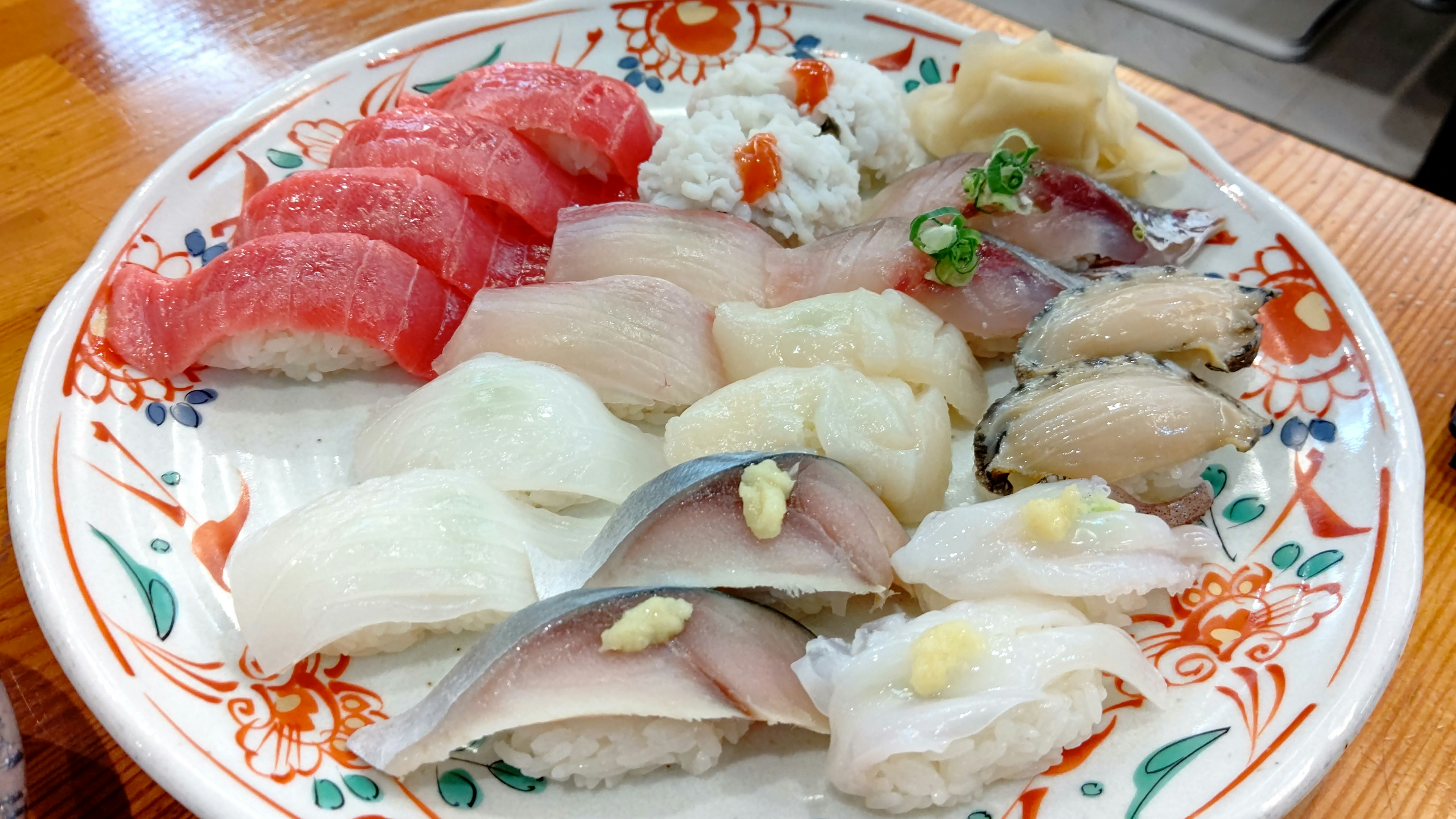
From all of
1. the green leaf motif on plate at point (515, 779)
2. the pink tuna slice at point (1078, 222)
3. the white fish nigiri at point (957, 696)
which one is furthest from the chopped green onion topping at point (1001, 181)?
the green leaf motif on plate at point (515, 779)

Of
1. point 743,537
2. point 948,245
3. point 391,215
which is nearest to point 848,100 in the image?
point 948,245

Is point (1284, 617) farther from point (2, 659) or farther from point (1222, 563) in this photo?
point (2, 659)

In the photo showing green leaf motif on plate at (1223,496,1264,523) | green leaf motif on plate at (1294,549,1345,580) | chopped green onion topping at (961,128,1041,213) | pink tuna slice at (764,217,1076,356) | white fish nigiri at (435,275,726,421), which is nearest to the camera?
green leaf motif on plate at (1294,549,1345,580)

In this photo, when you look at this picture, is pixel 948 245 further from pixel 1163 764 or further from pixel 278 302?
pixel 278 302

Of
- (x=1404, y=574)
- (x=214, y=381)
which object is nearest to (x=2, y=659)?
(x=214, y=381)

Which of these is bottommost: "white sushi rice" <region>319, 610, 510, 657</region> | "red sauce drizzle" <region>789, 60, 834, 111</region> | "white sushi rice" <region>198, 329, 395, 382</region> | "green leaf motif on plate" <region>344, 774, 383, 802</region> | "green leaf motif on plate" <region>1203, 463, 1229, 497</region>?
"green leaf motif on plate" <region>344, 774, 383, 802</region>

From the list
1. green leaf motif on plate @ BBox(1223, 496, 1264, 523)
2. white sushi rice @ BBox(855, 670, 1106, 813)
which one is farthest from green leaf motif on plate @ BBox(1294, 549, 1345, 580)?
white sushi rice @ BBox(855, 670, 1106, 813)

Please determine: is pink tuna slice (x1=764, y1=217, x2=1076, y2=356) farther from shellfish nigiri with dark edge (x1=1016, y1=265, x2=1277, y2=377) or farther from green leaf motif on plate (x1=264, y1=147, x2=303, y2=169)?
green leaf motif on plate (x1=264, y1=147, x2=303, y2=169)

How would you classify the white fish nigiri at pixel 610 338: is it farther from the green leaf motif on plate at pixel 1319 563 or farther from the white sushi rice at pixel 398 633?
the green leaf motif on plate at pixel 1319 563
